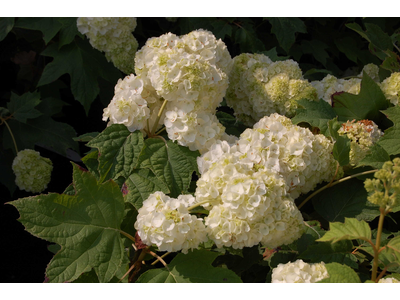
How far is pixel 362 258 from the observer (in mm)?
1381

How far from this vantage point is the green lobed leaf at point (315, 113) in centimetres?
168

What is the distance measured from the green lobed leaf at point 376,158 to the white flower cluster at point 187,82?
554 millimetres

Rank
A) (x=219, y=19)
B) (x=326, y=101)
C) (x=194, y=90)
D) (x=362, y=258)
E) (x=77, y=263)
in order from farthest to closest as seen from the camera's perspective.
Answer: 1. (x=219, y=19)
2. (x=326, y=101)
3. (x=194, y=90)
4. (x=362, y=258)
5. (x=77, y=263)

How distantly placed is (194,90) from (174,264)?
635mm

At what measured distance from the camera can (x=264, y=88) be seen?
183cm

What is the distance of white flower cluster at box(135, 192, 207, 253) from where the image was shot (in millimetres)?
1182

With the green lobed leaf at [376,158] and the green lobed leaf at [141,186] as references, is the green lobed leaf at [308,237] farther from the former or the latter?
the green lobed leaf at [141,186]

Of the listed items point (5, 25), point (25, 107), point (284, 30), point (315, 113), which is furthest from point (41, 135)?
point (315, 113)

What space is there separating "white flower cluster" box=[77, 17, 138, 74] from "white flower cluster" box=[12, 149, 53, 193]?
3.16 feet

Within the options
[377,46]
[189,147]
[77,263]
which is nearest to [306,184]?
[189,147]

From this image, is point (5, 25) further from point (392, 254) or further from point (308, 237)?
point (392, 254)

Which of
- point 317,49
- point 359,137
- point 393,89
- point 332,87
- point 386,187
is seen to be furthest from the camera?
point 317,49

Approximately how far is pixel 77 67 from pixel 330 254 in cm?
228

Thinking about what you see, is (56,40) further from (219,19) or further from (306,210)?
(306,210)
